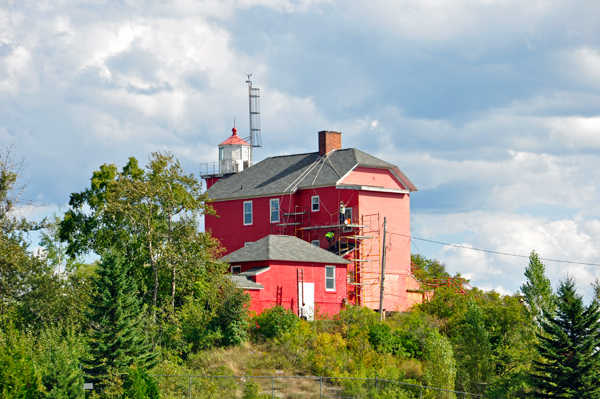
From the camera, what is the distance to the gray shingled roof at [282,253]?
135 feet

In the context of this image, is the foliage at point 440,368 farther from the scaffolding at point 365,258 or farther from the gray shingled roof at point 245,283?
the scaffolding at point 365,258

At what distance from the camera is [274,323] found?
120 feet

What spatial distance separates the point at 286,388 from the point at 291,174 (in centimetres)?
2377

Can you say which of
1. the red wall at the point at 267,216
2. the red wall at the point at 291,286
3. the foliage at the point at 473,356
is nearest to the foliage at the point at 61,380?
the red wall at the point at 291,286

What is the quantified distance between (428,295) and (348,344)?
1505 cm

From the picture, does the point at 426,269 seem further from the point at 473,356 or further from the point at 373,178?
the point at 473,356

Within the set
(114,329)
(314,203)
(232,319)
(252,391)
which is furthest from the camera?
(314,203)

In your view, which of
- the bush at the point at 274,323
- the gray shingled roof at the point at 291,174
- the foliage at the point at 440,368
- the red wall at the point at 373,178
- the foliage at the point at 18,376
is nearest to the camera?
the foliage at the point at 18,376

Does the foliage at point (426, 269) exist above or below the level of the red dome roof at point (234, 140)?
below

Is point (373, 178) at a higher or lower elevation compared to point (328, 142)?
lower

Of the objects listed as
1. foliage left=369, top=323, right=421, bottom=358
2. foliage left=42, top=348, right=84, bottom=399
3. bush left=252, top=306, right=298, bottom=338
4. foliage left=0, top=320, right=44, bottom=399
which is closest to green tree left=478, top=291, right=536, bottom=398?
foliage left=369, top=323, right=421, bottom=358

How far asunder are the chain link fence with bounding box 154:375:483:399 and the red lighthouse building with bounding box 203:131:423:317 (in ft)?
25.4

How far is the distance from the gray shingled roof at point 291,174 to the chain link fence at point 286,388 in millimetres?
18877

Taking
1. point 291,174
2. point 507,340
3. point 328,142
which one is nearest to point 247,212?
point 291,174
